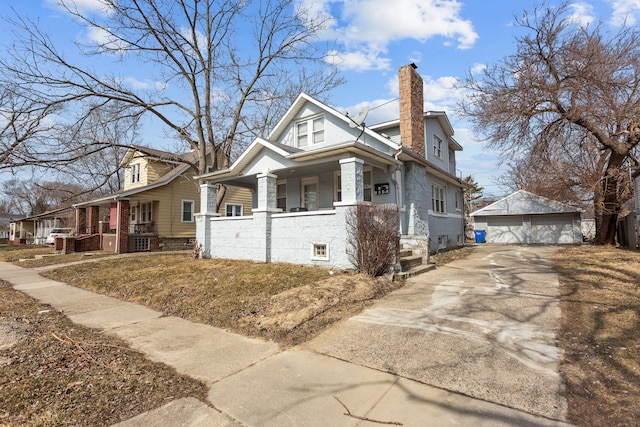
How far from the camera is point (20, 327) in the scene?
212 inches

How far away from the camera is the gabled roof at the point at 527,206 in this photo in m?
22.4

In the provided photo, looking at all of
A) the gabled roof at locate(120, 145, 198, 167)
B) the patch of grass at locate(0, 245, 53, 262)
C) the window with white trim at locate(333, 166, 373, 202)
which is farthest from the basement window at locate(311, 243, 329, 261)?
the patch of grass at locate(0, 245, 53, 262)

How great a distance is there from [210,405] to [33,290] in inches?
368

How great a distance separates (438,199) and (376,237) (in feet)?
28.3

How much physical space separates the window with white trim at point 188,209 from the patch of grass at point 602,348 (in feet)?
67.8

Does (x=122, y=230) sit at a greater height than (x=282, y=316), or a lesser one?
greater

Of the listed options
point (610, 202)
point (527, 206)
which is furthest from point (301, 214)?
point (527, 206)

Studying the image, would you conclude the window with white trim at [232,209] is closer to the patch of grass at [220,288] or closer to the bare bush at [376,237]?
the patch of grass at [220,288]

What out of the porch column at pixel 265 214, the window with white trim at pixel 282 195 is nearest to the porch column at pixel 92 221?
the window with white trim at pixel 282 195

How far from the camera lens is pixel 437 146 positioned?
15773mm

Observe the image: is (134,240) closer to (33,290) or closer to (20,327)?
(33,290)

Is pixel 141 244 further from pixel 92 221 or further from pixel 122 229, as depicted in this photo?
pixel 92 221

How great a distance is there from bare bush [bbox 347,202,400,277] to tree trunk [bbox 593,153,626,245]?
13.2 meters

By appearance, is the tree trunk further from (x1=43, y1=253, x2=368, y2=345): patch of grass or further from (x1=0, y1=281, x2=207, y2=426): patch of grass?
(x1=0, y1=281, x2=207, y2=426): patch of grass
